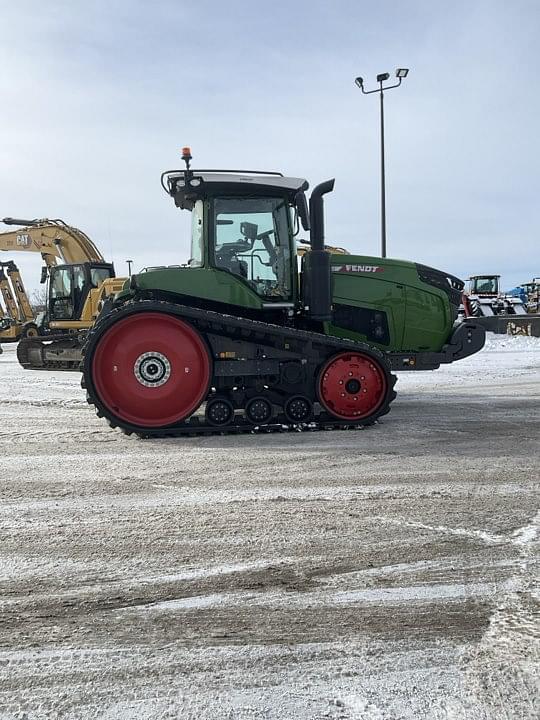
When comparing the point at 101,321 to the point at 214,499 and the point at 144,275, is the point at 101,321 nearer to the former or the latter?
the point at 144,275

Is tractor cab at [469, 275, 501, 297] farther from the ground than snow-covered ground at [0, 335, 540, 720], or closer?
farther from the ground

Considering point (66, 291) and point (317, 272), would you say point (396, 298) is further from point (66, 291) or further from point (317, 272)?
point (66, 291)

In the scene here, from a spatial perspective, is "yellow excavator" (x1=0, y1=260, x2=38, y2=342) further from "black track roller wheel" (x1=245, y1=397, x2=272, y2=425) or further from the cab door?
"black track roller wheel" (x1=245, y1=397, x2=272, y2=425)

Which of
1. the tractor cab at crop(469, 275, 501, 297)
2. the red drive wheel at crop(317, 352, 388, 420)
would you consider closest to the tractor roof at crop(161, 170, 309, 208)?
the red drive wheel at crop(317, 352, 388, 420)

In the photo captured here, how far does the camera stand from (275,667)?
6.76ft

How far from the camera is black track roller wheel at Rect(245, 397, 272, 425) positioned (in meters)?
6.02

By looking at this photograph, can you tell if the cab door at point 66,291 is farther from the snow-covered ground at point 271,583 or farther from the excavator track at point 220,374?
the snow-covered ground at point 271,583

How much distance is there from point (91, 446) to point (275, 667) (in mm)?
3882

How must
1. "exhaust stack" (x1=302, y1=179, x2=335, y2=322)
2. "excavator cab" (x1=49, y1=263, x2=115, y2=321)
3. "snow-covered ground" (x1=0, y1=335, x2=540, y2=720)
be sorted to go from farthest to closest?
"excavator cab" (x1=49, y1=263, x2=115, y2=321), "exhaust stack" (x1=302, y1=179, x2=335, y2=322), "snow-covered ground" (x1=0, y1=335, x2=540, y2=720)

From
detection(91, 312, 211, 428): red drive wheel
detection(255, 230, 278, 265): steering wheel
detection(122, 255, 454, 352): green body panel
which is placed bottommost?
detection(91, 312, 211, 428): red drive wheel

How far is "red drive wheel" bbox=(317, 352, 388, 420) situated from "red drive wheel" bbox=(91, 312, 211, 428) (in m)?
1.33

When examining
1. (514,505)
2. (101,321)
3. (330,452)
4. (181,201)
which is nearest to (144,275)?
(101,321)

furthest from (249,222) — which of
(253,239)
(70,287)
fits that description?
(70,287)

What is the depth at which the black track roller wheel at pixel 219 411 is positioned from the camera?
6.00m
